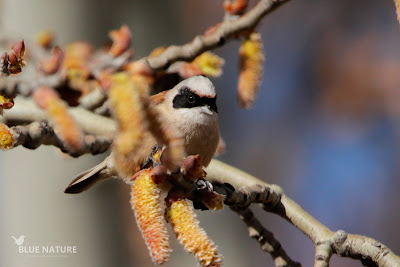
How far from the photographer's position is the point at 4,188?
257 centimetres

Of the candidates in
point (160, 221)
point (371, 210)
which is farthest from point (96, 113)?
point (371, 210)

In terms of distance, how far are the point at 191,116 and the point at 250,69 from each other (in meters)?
0.54

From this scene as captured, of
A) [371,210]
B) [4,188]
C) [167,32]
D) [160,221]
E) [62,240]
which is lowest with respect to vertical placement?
[160,221]

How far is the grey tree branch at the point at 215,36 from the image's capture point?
6.13 ft

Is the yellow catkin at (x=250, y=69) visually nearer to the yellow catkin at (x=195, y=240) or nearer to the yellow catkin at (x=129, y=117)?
the yellow catkin at (x=195, y=240)

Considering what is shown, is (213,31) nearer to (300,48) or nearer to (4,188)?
(4,188)

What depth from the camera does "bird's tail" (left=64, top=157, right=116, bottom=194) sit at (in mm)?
2486

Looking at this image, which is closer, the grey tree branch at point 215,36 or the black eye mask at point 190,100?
the grey tree branch at point 215,36

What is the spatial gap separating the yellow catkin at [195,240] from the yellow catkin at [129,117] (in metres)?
0.25

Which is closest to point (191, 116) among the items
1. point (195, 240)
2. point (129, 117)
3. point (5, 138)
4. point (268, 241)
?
point (268, 241)

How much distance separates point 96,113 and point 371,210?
7.40ft

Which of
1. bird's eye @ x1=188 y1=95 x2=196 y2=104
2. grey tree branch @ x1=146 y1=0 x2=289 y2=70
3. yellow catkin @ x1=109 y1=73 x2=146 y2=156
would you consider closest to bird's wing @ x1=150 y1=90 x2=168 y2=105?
bird's eye @ x1=188 y1=95 x2=196 y2=104

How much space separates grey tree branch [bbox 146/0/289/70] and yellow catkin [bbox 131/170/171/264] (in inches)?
27.8

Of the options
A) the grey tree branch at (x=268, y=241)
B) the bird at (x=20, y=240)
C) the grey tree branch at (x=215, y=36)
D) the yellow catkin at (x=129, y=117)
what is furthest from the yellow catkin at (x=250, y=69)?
the bird at (x=20, y=240)
